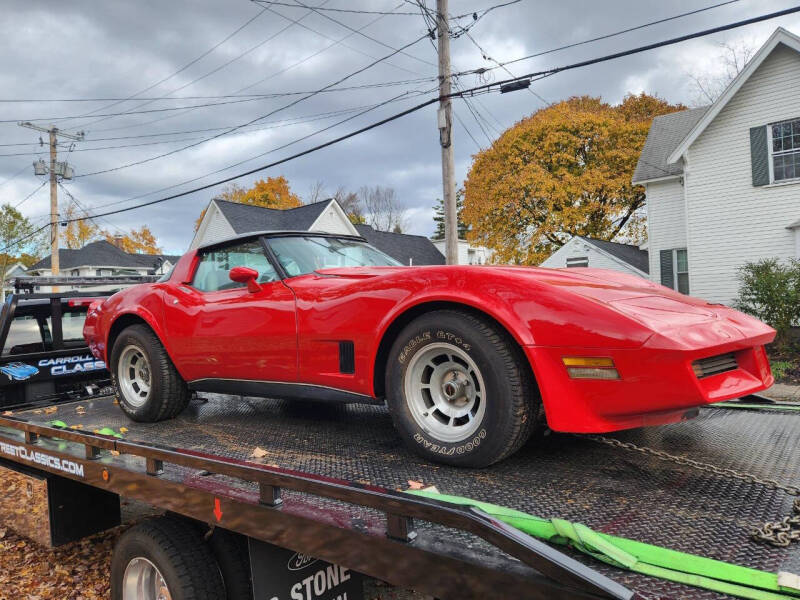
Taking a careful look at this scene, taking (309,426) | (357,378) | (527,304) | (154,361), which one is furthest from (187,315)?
(527,304)

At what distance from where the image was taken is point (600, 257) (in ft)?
70.6

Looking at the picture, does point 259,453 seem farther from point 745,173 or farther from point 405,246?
point 405,246

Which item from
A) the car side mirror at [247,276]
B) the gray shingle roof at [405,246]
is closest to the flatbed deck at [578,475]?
the car side mirror at [247,276]

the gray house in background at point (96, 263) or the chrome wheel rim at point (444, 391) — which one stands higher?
the gray house in background at point (96, 263)

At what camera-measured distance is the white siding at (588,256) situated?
20875 millimetres

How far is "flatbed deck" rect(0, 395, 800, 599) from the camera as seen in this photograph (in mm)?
1600

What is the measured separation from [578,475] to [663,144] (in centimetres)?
2071

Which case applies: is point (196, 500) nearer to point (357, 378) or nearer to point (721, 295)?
point (357, 378)

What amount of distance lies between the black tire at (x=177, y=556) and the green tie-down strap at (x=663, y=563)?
1.34m

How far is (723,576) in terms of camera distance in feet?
4.43

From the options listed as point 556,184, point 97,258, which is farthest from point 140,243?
point 556,184

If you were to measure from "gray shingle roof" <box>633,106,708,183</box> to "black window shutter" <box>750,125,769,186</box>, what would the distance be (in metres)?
3.54

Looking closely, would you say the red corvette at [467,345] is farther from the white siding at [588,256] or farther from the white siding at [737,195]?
the white siding at [588,256]

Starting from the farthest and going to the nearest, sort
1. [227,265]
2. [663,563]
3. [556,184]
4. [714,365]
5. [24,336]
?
[556,184] < [24,336] < [227,265] < [714,365] < [663,563]
